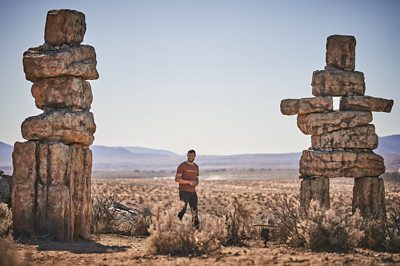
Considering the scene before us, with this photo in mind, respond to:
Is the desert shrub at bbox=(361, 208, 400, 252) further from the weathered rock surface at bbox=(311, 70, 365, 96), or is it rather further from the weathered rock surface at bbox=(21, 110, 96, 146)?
the weathered rock surface at bbox=(21, 110, 96, 146)

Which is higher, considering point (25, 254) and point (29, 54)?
point (29, 54)

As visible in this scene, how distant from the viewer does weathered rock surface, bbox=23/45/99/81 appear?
12742 millimetres

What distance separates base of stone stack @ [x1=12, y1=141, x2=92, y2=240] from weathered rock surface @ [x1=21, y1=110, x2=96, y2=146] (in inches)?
8.2

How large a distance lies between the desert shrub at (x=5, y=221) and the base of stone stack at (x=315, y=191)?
273 inches

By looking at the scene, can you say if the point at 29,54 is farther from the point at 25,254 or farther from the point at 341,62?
the point at 341,62

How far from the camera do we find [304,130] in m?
15.4

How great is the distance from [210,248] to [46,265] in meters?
2.79

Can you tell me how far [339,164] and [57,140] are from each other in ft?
22.6

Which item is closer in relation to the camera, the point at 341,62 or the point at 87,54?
the point at 87,54

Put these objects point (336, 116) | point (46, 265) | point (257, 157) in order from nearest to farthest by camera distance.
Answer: point (46, 265)
point (336, 116)
point (257, 157)

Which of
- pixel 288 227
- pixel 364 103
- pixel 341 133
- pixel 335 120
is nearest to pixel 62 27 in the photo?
pixel 288 227

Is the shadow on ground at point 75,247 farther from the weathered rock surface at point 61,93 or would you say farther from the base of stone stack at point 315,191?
the base of stone stack at point 315,191

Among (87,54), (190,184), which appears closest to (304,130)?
(190,184)

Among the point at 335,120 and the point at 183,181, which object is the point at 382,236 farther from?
the point at 183,181
